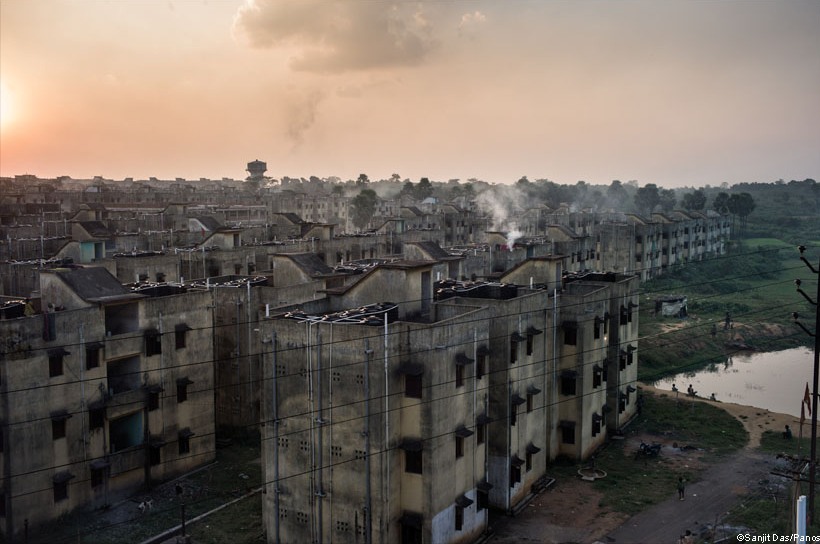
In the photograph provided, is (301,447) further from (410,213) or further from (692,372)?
(410,213)

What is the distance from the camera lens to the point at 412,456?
21.7 metres

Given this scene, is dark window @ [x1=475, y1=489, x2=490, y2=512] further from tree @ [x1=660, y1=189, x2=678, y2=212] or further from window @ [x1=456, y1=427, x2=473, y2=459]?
tree @ [x1=660, y1=189, x2=678, y2=212]

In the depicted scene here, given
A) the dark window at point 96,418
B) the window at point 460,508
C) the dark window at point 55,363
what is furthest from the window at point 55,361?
the window at point 460,508

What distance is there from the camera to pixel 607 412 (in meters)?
35.1

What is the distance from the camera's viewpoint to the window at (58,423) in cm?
2435

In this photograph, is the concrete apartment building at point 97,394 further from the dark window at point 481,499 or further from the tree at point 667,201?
the tree at point 667,201

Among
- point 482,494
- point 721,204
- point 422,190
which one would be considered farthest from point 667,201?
point 482,494

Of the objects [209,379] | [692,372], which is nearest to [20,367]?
[209,379]

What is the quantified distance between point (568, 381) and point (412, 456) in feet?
40.8

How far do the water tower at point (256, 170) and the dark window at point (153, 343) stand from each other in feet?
449

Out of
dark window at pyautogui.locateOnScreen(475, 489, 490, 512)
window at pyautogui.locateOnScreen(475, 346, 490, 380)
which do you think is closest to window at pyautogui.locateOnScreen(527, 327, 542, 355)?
window at pyautogui.locateOnScreen(475, 346, 490, 380)

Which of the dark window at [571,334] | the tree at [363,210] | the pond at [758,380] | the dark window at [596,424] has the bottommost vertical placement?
the pond at [758,380]

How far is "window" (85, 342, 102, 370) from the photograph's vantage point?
84.4 feet

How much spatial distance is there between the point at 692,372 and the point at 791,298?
3114cm
